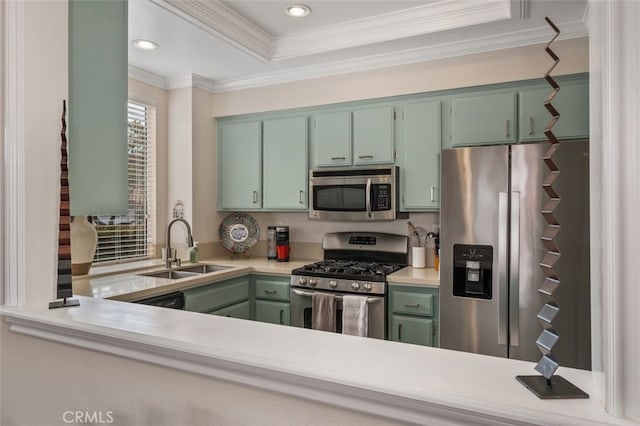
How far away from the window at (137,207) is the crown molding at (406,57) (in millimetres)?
743

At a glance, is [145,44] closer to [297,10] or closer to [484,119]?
[297,10]

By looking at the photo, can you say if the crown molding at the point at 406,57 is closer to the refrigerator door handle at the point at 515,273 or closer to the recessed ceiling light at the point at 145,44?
the recessed ceiling light at the point at 145,44

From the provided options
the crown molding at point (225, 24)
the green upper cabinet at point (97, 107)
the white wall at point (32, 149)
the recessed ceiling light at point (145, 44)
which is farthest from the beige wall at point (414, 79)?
the white wall at point (32, 149)

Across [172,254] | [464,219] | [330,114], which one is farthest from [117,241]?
[464,219]

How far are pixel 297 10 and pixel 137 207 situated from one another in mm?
2063

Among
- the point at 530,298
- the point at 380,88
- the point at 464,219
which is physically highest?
the point at 380,88

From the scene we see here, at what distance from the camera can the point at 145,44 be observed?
2.98 m

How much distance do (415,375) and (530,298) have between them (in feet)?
5.81

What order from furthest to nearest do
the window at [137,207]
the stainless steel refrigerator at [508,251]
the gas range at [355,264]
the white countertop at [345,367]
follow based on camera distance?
the window at [137,207] → the gas range at [355,264] → the stainless steel refrigerator at [508,251] → the white countertop at [345,367]

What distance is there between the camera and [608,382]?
0.69 meters

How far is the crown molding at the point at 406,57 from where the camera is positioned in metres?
2.77

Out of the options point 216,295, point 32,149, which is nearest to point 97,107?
point 32,149

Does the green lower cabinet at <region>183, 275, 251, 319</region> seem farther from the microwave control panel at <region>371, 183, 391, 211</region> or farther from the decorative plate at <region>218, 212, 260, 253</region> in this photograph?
the microwave control panel at <region>371, 183, 391, 211</region>

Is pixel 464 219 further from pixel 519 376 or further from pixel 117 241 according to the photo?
pixel 117 241
